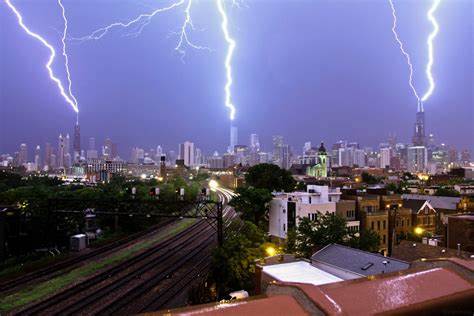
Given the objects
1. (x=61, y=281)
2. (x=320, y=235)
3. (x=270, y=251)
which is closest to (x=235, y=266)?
(x=270, y=251)

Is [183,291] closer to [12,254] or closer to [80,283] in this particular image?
[80,283]

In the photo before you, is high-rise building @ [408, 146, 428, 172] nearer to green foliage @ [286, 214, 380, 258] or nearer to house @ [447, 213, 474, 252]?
house @ [447, 213, 474, 252]

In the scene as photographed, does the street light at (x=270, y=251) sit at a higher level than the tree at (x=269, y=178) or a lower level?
lower

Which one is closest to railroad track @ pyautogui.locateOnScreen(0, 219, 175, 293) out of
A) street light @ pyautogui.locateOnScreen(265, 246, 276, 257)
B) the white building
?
street light @ pyautogui.locateOnScreen(265, 246, 276, 257)

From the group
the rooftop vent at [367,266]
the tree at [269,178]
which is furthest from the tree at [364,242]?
the tree at [269,178]

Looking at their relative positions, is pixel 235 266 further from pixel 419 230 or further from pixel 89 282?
pixel 419 230

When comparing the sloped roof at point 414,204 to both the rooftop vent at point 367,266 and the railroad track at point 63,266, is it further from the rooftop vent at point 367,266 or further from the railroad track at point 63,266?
the railroad track at point 63,266

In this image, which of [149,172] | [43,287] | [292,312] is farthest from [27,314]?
[149,172]
